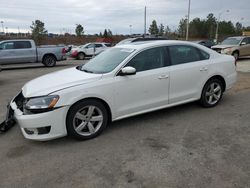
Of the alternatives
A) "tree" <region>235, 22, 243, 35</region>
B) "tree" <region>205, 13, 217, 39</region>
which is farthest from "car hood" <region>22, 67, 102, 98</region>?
"tree" <region>235, 22, 243, 35</region>

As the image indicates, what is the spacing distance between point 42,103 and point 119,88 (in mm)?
1278

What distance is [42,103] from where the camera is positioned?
12.1 feet

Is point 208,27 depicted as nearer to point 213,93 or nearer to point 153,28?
point 153,28

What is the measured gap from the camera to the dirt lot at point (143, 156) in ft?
9.61

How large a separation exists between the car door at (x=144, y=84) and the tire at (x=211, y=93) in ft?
3.60

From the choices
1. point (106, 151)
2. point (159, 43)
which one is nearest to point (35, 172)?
point (106, 151)

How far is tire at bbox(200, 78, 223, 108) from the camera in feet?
17.6

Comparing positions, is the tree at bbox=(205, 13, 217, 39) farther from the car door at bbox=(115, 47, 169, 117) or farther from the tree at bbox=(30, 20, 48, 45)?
the car door at bbox=(115, 47, 169, 117)

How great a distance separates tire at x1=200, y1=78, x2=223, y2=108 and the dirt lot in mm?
542

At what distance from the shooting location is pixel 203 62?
17.2 ft

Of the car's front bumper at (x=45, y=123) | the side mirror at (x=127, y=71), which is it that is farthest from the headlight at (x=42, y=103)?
the side mirror at (x=127, y=71)

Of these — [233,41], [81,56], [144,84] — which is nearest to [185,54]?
[144,84]

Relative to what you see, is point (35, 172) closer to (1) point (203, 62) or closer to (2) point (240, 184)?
(2) point (240, 184)

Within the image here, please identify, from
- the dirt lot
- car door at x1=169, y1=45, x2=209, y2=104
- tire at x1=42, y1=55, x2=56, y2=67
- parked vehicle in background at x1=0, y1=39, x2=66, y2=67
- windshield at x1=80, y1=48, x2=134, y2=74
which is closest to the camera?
the dirt lot
